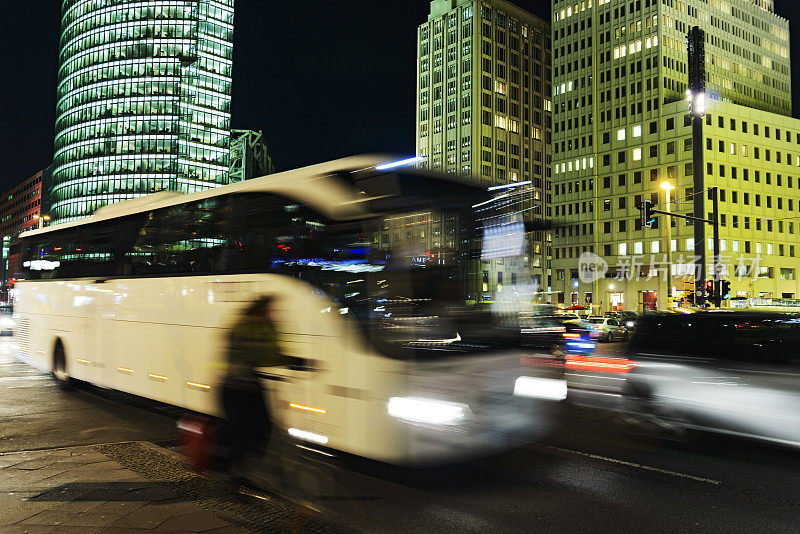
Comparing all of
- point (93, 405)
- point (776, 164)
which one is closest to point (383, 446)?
point (93, 405)

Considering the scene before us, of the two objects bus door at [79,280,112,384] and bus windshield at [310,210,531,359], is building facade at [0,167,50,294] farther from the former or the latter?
bus windshield at [310,210,531,359]

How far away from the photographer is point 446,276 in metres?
7.27

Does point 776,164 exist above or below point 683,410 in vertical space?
above

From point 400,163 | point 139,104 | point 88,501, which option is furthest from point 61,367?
point 139,104

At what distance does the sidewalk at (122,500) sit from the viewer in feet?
17.4

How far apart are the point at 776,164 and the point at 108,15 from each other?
322 ft

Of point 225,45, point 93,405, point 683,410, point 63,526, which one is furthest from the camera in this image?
point 225,45

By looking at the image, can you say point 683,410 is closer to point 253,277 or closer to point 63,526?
point 253,277

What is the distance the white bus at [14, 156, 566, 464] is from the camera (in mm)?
6484

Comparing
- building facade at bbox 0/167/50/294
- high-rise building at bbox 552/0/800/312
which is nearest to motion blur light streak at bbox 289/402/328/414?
high-rise building at bbox 552/0/800/312

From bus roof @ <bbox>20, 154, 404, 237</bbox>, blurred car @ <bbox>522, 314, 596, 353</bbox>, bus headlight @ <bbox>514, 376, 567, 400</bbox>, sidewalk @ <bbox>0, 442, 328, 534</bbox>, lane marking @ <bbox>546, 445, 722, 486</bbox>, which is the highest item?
bus roof @ <bbox>20, 154, 404, 237</bbox>

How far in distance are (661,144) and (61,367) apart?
78674mm

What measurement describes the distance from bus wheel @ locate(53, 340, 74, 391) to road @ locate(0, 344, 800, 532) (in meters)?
2.70

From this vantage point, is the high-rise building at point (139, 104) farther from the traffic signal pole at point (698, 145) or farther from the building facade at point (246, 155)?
the traffic signal pole at point (698, 145)
